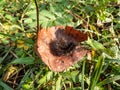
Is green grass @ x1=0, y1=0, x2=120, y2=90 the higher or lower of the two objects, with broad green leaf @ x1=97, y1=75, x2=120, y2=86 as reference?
higher

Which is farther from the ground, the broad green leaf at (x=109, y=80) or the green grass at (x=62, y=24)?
the green grass at (x=62, y=24)

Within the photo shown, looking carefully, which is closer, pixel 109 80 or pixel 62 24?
pixel 109 80

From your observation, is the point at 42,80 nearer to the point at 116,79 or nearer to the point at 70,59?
the point at 70,59

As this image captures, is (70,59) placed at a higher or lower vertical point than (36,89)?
higher

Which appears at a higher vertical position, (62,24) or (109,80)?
(62,24)

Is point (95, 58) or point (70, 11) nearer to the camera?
point (95, 58)

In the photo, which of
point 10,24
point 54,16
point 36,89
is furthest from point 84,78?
point 10,24

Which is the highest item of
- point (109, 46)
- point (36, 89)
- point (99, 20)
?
point (99, 20)

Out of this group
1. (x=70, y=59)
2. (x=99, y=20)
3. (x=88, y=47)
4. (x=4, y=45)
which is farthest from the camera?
(x=99, y=20)
